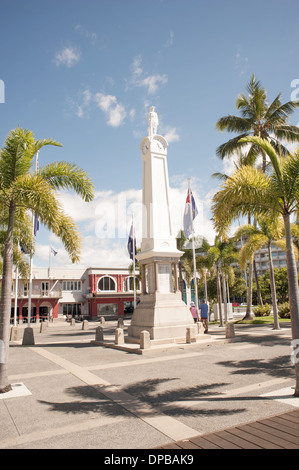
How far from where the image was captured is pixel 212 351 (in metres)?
13.4

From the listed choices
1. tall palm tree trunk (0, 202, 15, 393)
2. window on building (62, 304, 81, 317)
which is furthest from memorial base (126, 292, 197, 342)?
window on building (62, 304, 81, 317)

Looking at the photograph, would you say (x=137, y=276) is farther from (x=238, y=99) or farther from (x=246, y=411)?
(x=246, y=411)

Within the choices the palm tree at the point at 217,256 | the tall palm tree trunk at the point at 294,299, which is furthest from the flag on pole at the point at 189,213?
the tall palm tree trunk at the point at 294,299

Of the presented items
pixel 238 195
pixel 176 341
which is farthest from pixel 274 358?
pixel 238 195

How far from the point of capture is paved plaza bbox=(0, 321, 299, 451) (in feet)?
17.3

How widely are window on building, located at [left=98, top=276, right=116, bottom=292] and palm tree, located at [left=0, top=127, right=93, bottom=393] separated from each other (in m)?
42.7

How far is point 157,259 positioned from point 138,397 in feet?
33.1

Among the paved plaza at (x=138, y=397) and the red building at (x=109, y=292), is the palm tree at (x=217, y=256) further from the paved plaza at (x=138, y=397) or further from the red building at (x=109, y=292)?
the red building at (x=109, y=292)

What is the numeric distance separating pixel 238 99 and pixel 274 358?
69.3 feet

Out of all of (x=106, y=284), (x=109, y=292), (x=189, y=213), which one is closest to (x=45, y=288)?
(x=106, y=284)

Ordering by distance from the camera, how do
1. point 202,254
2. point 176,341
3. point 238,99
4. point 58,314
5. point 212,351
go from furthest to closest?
point 58,314
point 202,254
point 238,99
point 176,341
point 212,351

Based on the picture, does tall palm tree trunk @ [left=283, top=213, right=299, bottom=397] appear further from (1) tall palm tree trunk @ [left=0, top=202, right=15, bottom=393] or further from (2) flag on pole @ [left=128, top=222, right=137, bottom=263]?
(2) flag on pole @ [left=128, top=222, right=137, bottom=263]

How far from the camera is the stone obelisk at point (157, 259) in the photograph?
16.1 m

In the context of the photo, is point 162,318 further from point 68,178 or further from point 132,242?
point 132,242
